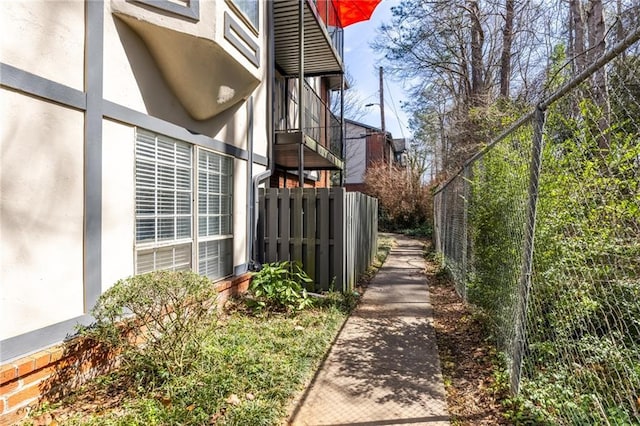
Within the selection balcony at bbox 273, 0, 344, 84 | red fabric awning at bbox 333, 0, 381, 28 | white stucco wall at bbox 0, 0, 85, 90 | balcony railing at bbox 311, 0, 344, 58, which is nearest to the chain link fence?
white stucco wall at bbox 0, 0, 85, 90

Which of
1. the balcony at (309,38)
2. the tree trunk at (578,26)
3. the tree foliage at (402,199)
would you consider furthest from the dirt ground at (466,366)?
the tree foliage at (402,199)

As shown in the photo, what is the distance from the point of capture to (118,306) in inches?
121

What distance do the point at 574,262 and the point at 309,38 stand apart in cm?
746

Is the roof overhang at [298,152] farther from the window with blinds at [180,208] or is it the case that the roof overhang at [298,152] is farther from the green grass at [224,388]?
the green grass at [224,388]

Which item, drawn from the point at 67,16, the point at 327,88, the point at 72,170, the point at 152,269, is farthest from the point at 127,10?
the point at 327,88

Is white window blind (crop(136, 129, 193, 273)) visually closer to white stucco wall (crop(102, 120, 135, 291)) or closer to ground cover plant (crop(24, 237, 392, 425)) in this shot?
white stucco wall (crop(102, 120, 135, 291))

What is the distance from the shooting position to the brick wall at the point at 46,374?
2508mm

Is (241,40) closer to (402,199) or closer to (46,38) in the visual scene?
(46,38)

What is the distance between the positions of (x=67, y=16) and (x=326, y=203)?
4.13 m

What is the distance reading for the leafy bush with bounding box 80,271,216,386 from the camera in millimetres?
3098

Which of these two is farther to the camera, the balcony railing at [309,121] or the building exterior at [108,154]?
the balcony railing at [309,121]

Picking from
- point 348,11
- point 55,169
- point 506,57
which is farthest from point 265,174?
point 506,57

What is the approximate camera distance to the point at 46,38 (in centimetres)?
283

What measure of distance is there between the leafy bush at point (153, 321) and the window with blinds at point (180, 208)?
26.8 inches
